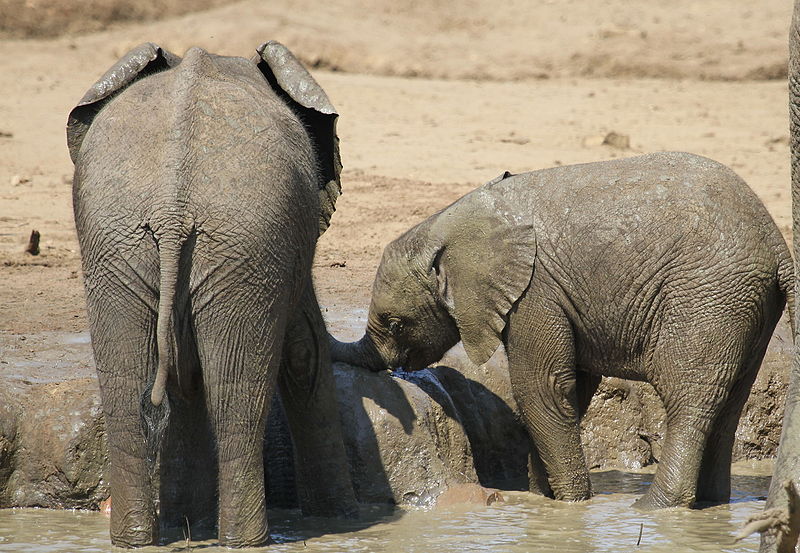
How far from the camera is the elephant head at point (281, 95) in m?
5.04

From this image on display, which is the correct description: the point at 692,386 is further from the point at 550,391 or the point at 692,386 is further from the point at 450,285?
the point at 450,285

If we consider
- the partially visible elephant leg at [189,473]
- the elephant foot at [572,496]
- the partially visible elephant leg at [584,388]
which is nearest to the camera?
the partially visible elephant leg at [189,473]

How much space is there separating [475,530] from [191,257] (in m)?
1.92

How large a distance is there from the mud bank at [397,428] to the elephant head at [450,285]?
0.17 meters

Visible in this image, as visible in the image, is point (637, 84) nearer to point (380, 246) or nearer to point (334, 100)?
point (334, 100)

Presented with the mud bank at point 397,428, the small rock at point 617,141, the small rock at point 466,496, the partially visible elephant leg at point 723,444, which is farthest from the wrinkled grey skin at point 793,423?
the small rock at point 617,141

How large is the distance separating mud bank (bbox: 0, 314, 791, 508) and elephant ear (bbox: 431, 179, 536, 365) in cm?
42

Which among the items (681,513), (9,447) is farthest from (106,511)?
(681,513)

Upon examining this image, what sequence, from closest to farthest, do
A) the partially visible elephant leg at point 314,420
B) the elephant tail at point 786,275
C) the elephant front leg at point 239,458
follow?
the elephant front leg at point 239,458
the partially visible elephant leg at point 314,420
the elephant tail at point 786,275

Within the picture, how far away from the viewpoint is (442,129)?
13.2 meters

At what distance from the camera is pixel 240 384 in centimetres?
464

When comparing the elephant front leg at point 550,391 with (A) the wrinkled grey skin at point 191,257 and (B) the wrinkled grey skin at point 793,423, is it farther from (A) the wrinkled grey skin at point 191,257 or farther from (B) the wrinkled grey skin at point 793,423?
(B) the wrinkled grey skin at point 793,423

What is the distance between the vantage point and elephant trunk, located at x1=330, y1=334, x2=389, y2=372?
6.46 m

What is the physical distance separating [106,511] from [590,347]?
7.34 ft
